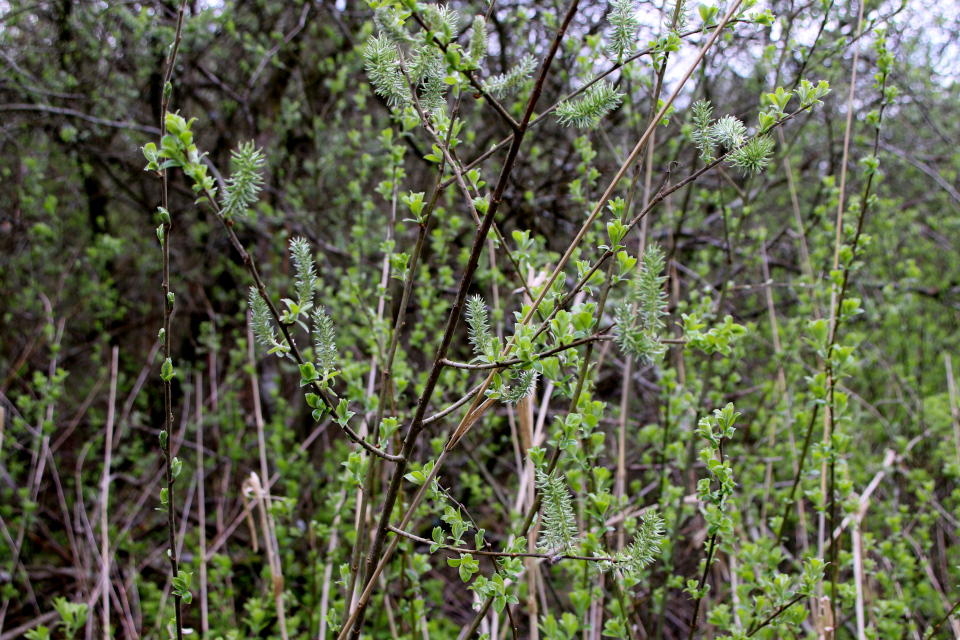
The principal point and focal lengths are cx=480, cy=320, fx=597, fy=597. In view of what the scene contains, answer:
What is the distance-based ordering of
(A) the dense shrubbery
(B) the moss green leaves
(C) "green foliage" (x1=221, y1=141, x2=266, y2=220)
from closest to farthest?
(C) "green foliage" (x1=221, y1=141, x2=266, y2=220)
(B) the moss green leaves
(A) the dense shrubbery

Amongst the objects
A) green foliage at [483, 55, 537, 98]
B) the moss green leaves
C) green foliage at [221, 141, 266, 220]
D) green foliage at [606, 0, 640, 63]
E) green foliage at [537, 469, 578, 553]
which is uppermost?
green foliage at [606, 0, 640, 63]

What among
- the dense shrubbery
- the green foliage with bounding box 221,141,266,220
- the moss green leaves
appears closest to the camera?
the green foliage with bounding box 221,141,266,220

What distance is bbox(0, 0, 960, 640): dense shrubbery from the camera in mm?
1263

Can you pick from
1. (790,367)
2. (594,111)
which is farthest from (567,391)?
(790,367)

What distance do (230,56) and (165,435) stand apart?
147 inches

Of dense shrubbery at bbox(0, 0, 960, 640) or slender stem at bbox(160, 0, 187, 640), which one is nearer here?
slender stem at bbox(160, 0, 187, 640)

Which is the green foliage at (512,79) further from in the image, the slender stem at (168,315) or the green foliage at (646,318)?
the slender stem at (168,315)

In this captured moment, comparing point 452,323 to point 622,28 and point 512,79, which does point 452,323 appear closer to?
point 512,79

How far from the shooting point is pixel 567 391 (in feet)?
3.85

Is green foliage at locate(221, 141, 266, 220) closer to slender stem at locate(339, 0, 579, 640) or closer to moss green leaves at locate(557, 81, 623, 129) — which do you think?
slender stem at locate(339, 0, 579, 640)

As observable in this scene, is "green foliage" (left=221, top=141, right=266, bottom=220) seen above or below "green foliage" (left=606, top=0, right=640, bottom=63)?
below

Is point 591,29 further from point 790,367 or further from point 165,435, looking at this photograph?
point 165,435

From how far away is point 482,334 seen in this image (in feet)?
2.79

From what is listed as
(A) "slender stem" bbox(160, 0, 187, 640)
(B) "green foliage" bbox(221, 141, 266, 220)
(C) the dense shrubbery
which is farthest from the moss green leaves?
(A) "slender stem" bbox(160, 0, 187, 640)
